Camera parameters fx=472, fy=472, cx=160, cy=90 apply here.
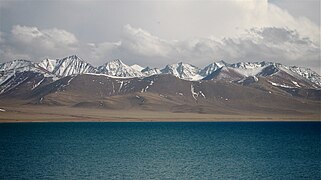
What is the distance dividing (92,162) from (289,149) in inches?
1686

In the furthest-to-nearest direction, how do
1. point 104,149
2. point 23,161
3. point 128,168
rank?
1. point 104,149
2. point 23,161
3. point 128,168

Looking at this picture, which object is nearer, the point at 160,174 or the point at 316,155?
the point at 160,174

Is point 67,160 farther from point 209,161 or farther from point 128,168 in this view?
point 209,161

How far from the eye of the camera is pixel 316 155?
79.8 m

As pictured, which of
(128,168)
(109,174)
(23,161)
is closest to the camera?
(109,174)

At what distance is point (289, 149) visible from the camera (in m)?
92.2

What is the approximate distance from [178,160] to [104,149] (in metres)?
21.8

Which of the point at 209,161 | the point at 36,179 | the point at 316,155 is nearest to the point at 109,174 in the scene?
the point at 36,179

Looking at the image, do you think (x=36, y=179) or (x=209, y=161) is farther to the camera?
(x=209, y=161)

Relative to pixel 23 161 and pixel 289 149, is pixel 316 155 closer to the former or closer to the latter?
pixel 289 149

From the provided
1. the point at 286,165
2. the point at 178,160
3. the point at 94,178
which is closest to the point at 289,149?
the point at 286,165

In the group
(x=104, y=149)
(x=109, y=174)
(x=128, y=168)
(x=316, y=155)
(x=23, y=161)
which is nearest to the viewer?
(x=109, y=174)

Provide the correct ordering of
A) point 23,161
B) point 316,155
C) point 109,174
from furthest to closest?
point 316,155 < point 23,161 < point 109,174

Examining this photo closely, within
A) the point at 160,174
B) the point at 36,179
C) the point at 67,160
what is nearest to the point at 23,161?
the point at 67,160
